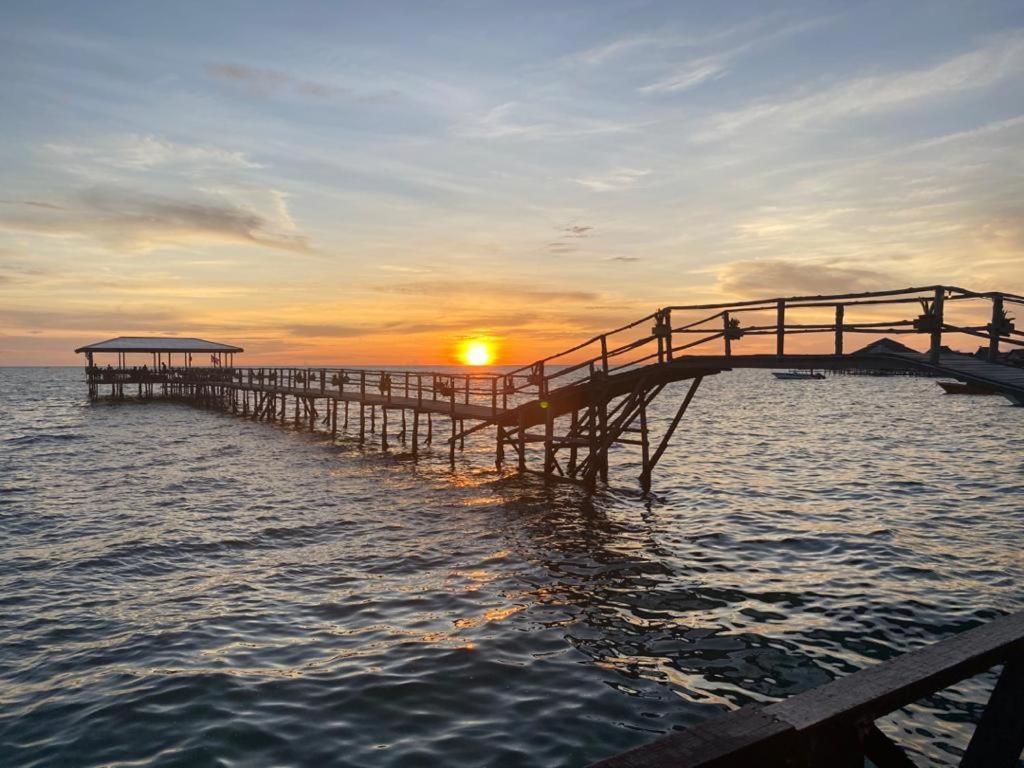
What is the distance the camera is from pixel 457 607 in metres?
11.1

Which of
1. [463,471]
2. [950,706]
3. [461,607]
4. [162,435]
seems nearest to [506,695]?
[461,607]

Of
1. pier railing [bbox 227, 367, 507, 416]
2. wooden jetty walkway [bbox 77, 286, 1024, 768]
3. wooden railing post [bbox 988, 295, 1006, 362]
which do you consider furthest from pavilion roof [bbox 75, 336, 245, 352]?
wooden railing post [bbox 988, 295, 1006, 362]

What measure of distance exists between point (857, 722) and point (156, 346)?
245 ft

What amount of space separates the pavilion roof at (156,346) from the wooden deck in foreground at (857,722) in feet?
232

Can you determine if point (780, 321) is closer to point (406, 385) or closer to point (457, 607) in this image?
point (457, 607)

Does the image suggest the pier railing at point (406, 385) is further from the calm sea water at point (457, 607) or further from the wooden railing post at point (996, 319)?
the wooden railing post at point (996, 319)

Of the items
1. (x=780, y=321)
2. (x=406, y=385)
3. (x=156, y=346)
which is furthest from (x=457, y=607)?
(x=156, y=346)

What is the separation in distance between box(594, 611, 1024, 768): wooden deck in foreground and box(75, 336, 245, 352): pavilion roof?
70.7 m

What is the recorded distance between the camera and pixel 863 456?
103 ft

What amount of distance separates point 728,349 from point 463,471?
1329 centimetres

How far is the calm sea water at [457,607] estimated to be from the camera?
755 centimetres

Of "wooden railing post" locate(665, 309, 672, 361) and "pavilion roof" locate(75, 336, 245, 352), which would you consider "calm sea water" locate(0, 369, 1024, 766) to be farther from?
"pavilion roof" locate(75, 336, 245, 352)

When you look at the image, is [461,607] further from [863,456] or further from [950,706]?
[863,456]

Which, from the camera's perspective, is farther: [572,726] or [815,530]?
[815,530]
